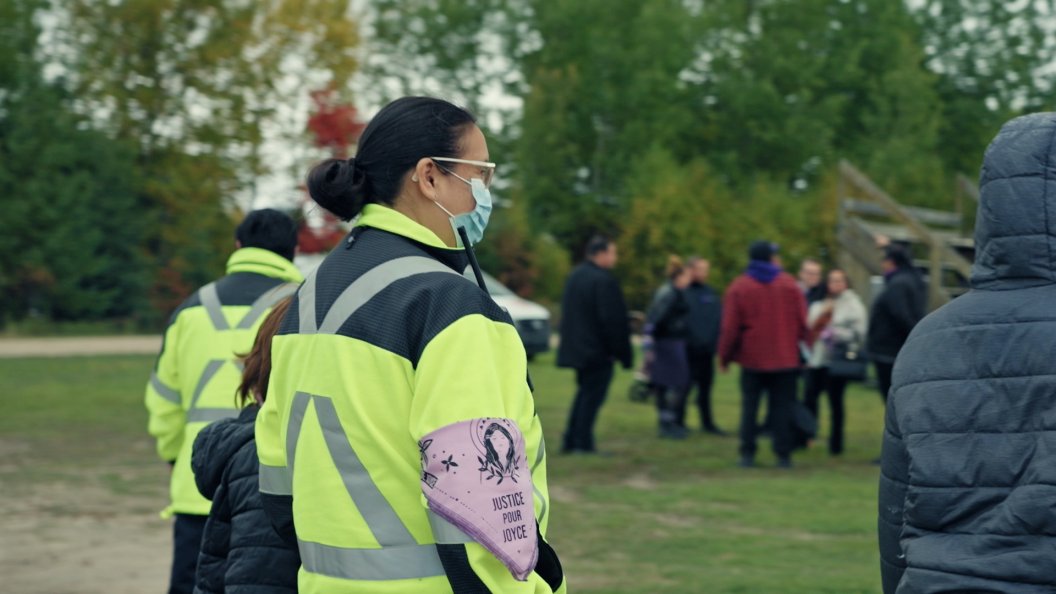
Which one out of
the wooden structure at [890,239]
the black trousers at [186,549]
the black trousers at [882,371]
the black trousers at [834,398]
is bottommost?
the black trousers at [834,398]

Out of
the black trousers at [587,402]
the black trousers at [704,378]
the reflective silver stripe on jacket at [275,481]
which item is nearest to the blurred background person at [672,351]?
the black trousers at [704,378]

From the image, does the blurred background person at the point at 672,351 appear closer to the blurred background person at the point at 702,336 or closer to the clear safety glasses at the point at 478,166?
the blurred background person at the point at 702,336

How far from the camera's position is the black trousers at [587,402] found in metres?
12.3

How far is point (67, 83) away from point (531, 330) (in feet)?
49.6

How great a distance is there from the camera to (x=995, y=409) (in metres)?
2.64

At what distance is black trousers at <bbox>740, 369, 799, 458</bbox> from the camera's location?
11.6 metres

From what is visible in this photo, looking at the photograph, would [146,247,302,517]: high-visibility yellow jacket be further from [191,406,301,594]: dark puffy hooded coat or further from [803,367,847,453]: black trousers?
[803,367,847,453]: black trousers

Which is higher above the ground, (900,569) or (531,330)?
(900,569)

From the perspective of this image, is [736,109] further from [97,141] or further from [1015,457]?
[1015,457]

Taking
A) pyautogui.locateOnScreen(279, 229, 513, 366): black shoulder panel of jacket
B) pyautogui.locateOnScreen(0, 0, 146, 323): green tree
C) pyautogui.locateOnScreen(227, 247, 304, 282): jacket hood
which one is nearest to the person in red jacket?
pyautogui.locateOnScreen(227, 247, 304, 282): jacket hood

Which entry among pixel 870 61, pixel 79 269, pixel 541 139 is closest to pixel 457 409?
pixel 79 269

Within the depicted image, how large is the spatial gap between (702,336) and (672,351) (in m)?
0.38

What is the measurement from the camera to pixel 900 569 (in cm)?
281

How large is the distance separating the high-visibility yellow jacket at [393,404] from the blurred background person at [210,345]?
2675 millimetres
